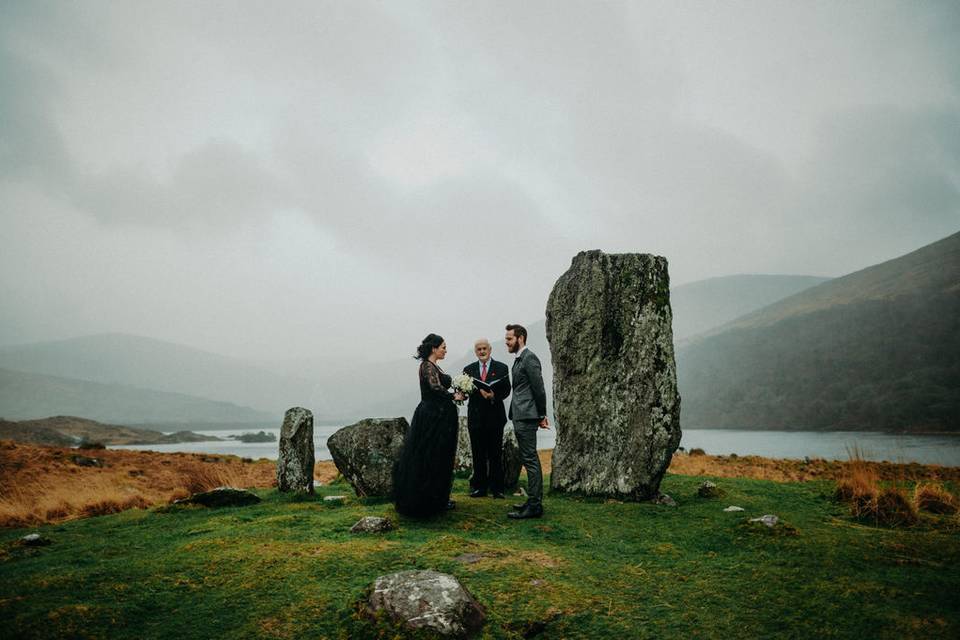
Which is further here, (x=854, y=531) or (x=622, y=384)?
(x=622, y=384)

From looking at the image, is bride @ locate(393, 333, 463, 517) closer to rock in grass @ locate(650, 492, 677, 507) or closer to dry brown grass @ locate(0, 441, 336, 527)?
rock in grass @ locate(650, 492, 677, 507)

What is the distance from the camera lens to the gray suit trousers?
7555 mm

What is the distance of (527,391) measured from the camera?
25.8ft

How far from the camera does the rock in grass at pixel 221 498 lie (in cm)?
975

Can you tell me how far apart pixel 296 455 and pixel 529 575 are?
8.29 metres

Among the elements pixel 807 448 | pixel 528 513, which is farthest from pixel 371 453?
pixel 807 448

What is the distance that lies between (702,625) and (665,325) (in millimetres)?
6405

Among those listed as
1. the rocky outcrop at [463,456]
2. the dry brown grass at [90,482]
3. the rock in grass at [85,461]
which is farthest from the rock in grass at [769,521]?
the rock in grass at [85,461]

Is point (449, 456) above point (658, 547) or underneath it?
above

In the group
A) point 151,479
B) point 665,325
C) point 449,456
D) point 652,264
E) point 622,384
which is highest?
point 652,264

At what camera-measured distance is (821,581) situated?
4609mm

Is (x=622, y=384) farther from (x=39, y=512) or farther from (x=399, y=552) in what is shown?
(x=39, y=512)

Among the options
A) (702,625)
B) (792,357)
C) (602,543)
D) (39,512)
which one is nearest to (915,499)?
(602,543)

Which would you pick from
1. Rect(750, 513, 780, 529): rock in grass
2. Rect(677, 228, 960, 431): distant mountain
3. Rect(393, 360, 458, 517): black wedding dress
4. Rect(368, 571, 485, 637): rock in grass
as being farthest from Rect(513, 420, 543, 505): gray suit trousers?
Rect(677, 228, 960, 431): distant mountain
